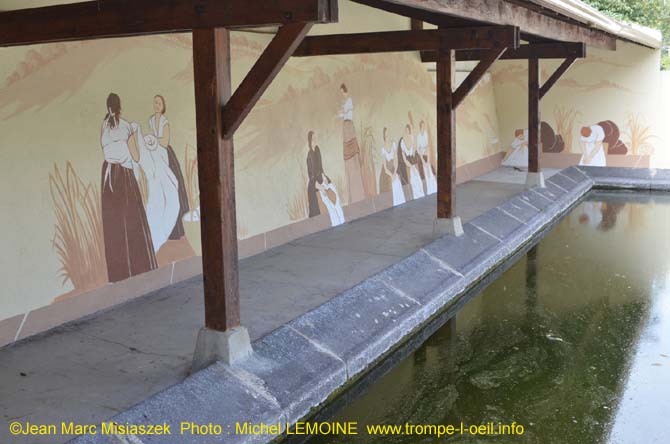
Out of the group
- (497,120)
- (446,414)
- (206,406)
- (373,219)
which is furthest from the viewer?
(497,120)

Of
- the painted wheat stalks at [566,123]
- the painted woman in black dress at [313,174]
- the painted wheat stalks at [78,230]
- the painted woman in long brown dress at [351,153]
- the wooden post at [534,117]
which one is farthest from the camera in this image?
the painted wheat stalks at [566,123]

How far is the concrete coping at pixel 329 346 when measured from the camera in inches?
157

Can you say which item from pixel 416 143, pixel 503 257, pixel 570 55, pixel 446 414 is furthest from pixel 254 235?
pixel 570 55

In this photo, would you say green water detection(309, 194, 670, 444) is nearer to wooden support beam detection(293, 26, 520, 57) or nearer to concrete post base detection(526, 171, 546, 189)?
wooden support beam detection(293, 26, 520, 57)

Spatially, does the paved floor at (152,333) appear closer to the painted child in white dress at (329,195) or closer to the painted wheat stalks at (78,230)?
the painted wheat stalks at (78,230)

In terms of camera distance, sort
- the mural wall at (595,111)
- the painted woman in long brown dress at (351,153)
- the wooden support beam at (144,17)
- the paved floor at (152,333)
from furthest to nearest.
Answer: the mural wall at (595,111)
the painted woman in long brown dress at (351,153)
the paved floor at (152,333)
the wooden support beam at (144,17)

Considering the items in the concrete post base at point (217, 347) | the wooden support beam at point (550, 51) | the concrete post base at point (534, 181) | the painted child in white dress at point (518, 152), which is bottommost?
the concrete post base at point (217, 347)

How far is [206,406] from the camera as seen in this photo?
13.2ft

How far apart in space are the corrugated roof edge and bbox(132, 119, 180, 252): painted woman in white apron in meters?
3.59

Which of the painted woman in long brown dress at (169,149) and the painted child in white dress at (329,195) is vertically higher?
the painted woman in long brown dress at (169,149)

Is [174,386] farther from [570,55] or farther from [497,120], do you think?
[497,120]

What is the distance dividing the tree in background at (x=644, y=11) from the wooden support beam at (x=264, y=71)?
A: 63.4 feet

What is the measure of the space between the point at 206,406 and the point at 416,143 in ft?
25.1

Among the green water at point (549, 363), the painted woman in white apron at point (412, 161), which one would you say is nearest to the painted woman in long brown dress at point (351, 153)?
the painted woman in white apron at point (412, 161)
